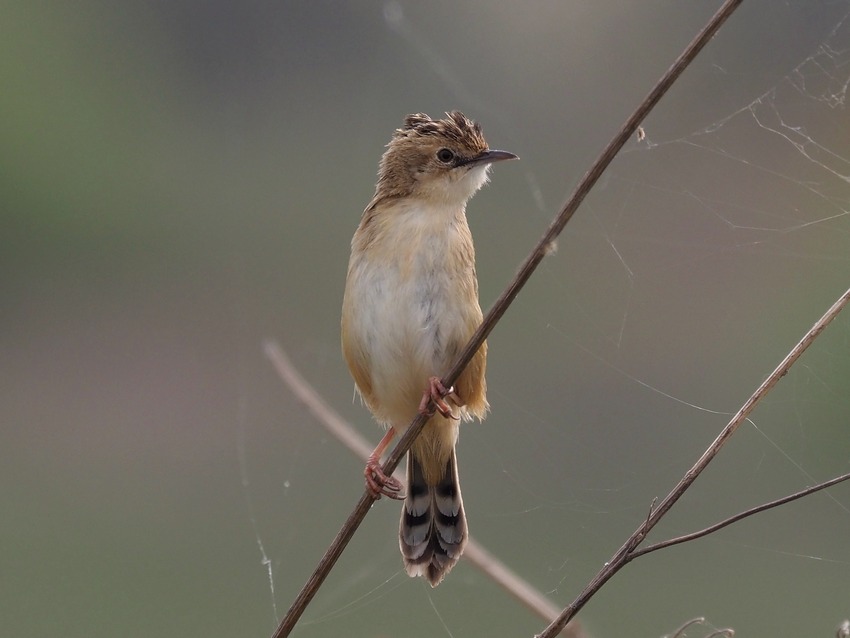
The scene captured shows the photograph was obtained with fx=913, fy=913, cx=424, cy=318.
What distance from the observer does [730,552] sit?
8.77 ft

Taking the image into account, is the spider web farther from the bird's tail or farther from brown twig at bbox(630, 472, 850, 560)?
brown twig at bbox(630, 472, 850, 560)

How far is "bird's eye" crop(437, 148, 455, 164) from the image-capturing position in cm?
192

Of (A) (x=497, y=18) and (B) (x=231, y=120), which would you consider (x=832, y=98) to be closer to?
(A) (x=497, y=18)

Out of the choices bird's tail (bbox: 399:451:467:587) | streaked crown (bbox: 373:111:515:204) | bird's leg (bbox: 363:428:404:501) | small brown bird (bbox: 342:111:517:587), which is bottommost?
bird's tail (bbox: 399:451:467:587)

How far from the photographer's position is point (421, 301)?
182 cm

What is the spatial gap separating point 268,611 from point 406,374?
210cm

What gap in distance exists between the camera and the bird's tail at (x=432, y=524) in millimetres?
1922

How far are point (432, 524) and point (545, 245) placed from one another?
1.08 m

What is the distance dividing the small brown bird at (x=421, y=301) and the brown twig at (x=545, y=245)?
19.4 inches

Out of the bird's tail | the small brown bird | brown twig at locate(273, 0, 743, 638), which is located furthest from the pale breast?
brown twig at locate(273, 0, 743, 638)

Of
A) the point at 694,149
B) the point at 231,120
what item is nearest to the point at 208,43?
the point at 231,120

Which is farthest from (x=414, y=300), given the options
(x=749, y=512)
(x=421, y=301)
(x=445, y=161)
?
(x=749, y=512)

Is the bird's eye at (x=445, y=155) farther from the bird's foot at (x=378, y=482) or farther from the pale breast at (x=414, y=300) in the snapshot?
the bird's foot at (x=378, y=482)

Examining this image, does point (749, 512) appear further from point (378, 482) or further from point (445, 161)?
point (445, 161)
